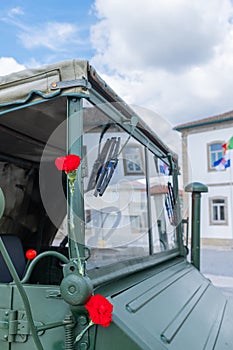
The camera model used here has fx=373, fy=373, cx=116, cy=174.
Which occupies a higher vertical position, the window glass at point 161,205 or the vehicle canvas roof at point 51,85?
the vehicle canvas roof at point 51,85

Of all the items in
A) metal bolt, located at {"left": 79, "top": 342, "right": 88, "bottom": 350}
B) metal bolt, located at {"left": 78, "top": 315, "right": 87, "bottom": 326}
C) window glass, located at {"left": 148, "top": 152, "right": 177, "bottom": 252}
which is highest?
window glass, located at {"left": 148, "top": 152, "right": 177, "bottom": 252}

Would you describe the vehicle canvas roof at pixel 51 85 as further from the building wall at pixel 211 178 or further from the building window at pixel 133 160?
the building wall at pixel 211 178

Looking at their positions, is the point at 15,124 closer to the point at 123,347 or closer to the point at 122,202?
the point at 122,202

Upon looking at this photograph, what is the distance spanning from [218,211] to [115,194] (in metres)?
16.0

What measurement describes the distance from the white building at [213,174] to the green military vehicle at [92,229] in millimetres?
14101

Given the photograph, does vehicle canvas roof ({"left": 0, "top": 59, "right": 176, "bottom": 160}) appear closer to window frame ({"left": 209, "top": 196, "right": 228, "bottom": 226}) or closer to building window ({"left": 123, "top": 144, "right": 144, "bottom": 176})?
building window ({"left": 123, "top": 144, "right": 144, "bottom": 176})

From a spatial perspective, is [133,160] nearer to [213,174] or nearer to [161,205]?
[161,205]

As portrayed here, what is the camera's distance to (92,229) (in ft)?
7.11

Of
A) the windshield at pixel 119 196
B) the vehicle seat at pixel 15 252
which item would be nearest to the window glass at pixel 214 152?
the windshield at pixel 119 196

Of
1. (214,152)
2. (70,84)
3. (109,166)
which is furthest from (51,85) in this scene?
(214,152)

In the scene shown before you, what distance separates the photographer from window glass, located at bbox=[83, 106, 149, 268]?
2.21 m

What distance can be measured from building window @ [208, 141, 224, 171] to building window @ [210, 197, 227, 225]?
1555mm

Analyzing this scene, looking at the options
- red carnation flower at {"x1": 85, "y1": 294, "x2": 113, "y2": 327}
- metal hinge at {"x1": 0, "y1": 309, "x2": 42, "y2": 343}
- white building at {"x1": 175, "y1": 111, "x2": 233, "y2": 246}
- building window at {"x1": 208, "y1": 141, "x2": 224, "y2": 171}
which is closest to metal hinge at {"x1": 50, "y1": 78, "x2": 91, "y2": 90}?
red carnation flower at {"x1": 85, "y1": 294, "x2": 113, "y2": 327}

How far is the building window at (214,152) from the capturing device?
17594 mm
